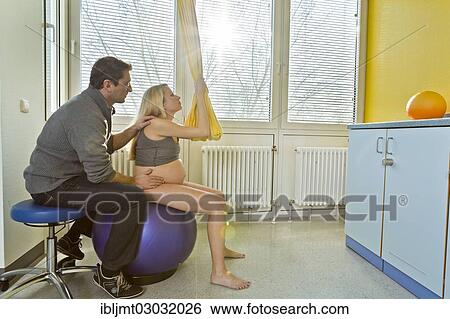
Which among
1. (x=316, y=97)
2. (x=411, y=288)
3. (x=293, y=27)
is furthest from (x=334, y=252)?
(x=293, y=27)

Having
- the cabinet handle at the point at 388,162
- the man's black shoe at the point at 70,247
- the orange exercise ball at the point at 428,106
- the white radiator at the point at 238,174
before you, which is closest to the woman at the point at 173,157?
the white radiator at the point at 238,174

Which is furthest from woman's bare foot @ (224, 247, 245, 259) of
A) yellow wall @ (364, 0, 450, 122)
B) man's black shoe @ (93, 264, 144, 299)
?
yellow wall @ (364, 0, 450, 122)

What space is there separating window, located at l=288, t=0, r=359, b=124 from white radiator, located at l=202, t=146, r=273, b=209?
0.39m

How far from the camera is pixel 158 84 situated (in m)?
1.35

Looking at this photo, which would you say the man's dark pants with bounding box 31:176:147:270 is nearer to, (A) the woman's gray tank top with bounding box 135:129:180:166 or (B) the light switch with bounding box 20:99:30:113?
(A) the woman's gray tank top with bounding box 135:129:180:166

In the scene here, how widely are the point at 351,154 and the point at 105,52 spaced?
1.39 metres

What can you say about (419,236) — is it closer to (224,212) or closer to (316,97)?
(224,212)

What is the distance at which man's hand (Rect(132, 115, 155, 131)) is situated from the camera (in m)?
1.29

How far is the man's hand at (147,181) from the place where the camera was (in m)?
1.22

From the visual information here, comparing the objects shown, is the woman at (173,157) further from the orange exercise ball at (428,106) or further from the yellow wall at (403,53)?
the yellow wall at (403,53)

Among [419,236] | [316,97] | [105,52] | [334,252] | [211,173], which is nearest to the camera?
[419,236]

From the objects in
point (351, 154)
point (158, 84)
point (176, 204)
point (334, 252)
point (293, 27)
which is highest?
point (293, 27)

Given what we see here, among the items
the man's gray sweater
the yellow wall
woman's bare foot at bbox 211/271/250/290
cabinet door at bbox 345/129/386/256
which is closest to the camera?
the man's gray sweater

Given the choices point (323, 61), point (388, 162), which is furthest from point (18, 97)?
point (388, 162)
